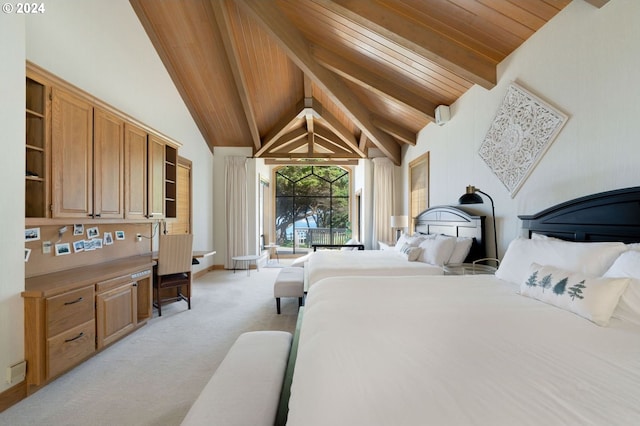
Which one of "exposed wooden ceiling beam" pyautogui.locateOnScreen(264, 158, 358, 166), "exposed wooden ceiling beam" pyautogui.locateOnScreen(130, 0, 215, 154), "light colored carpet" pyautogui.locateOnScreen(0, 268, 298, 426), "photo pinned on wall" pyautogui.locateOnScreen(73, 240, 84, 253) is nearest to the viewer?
"light colored carpet" pyautogui.locateOnScreen(0, 268, 298, 426)

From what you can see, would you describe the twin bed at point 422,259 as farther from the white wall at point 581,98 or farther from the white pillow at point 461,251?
the white wall at point 581,98

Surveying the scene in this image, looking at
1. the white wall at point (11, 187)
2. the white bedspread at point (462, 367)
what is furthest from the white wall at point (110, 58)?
the white bedspread at point (462, 367)

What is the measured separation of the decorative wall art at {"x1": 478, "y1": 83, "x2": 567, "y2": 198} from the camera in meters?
2.24

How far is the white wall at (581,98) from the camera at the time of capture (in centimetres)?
166

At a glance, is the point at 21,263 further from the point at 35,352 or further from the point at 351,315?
the point at 351,315

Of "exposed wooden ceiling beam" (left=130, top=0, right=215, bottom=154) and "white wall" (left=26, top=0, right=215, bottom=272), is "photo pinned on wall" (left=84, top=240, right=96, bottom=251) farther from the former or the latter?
"exposed wooden ceiling beam" (left=130, top=0, right=215, bottom=154)

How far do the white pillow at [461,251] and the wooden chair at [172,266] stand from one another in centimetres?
314

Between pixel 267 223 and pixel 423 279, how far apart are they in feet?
22.4

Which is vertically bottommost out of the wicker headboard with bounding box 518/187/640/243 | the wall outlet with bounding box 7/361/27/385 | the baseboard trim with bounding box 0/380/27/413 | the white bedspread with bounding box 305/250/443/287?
the baseboard trim with bounding box 0/380/27/413

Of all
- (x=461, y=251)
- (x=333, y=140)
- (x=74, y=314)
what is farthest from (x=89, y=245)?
(x=333, y=140)

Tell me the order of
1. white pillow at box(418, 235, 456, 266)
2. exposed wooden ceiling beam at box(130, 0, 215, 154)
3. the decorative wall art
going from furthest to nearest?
exposed wooden ceiling beam at box(130, 0, 215, 154)
white pillow at box(418, 235, 456, 266)
the decorative wall art

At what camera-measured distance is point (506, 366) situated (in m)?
0.87

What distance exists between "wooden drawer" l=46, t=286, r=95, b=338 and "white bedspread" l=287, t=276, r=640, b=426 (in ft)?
5.98

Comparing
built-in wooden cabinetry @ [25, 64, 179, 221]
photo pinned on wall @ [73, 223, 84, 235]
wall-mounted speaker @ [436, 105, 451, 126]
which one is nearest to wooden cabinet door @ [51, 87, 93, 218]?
built-in wooden cabinetry @ [25, 64, 179, 221]
